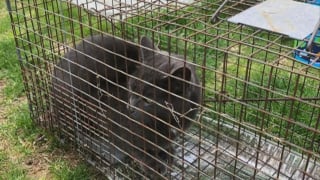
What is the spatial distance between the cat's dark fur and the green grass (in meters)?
0.19

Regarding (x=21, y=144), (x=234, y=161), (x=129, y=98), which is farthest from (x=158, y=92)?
(x=21, y=144)

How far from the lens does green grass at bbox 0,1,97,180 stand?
210cm

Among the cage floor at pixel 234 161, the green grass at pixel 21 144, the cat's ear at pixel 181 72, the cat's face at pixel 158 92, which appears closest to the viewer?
the cat's ear at pixel 181 72

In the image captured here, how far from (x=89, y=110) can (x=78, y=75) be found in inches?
7.7

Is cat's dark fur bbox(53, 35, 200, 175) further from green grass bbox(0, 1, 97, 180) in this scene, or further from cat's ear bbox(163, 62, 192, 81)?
green grass bbox(0, 1, 97, 180)

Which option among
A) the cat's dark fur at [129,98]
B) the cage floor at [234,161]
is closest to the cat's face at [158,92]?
the cat's dark fur at [129,98]

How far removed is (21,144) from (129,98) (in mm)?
875

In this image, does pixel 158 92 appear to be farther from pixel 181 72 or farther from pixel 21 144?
pixel 21 144

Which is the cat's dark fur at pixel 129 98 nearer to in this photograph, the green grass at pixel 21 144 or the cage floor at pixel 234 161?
the cage floor at pixel 234 161

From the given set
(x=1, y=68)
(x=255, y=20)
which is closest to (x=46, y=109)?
(x=1, y=68)

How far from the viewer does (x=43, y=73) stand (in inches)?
87.9

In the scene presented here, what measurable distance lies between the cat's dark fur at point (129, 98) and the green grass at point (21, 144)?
0.19 metres

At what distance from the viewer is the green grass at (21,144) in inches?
82.5

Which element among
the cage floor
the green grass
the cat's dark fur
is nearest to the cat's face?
the cat's dark fur
